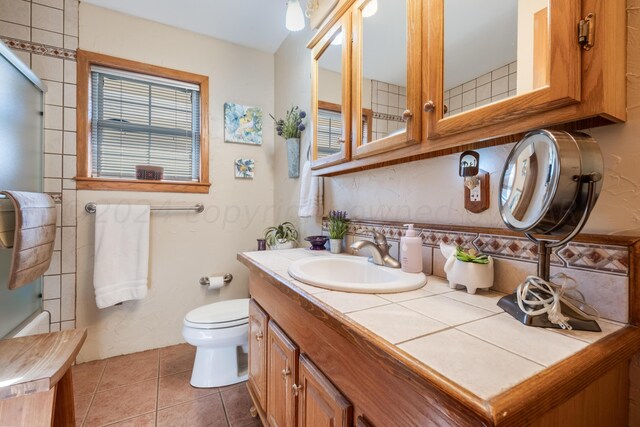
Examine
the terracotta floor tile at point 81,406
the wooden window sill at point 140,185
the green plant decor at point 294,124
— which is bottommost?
the terracotta floor tile at point 81,406

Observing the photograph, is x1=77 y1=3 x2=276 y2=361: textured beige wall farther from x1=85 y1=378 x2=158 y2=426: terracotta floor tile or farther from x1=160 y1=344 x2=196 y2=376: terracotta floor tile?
x1=85 y1=378 x2=158 y2=426: terracotta floor tile

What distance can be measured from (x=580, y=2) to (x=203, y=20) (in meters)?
2.28

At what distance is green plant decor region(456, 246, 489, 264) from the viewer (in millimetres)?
759

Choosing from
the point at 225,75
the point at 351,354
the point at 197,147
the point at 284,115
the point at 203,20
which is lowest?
the point at 351,354

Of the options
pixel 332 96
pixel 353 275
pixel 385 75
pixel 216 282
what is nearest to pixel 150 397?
pixel 216 282

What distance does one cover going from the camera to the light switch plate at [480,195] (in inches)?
32.1

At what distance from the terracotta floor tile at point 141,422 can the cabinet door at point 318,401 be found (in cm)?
104

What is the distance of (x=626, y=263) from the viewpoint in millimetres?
554

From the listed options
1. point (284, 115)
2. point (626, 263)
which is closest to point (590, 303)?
point (626, 263)

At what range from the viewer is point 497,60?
72 cm

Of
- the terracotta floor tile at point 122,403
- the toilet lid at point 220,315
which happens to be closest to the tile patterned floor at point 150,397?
the terracotta floor tile at point 122,403

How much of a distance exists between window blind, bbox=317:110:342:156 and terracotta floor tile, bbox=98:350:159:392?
5.82 ft

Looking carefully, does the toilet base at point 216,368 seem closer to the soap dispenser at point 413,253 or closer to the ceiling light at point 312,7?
the soap dispenser at point 413,253

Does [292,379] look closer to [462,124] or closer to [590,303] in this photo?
[590,303]
